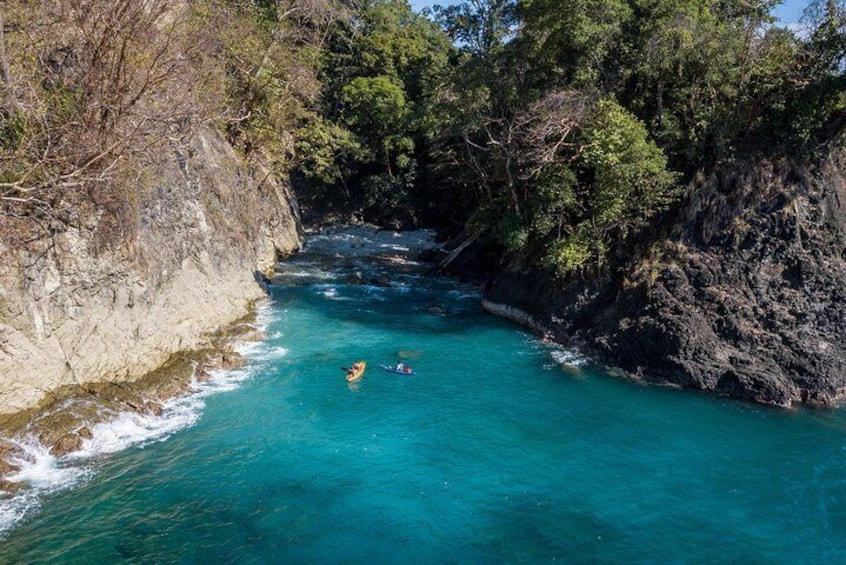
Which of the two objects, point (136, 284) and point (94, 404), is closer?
point (94, 404)

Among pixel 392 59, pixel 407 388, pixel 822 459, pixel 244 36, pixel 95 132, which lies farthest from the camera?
pixel 392 59

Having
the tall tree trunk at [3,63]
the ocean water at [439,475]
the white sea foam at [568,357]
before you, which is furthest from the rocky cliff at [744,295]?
the tall tree trunk at [3,63]

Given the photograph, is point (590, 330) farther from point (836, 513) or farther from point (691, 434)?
point (836, 513)

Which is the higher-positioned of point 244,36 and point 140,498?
point 244,36

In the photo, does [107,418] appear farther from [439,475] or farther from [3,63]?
[3,63]

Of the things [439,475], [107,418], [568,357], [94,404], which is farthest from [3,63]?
[568,357]

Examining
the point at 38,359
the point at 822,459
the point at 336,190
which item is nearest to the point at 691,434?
the point at 822,459
